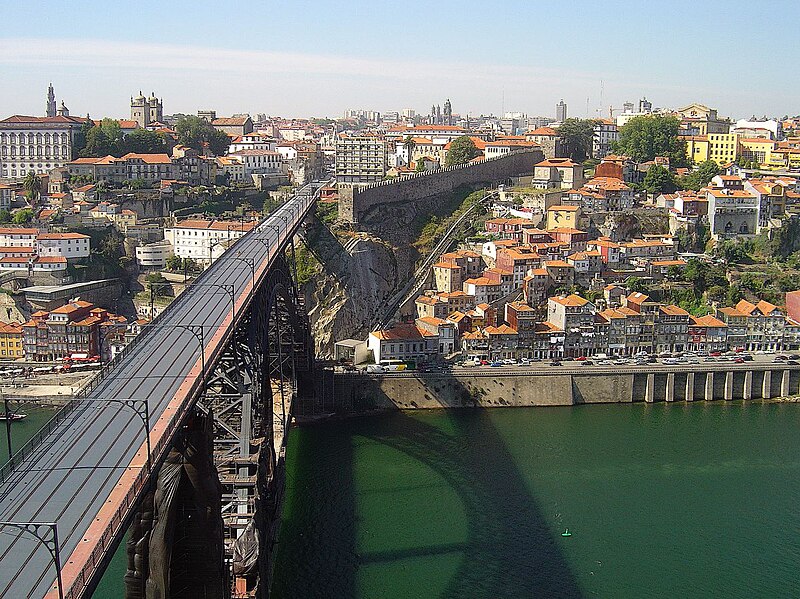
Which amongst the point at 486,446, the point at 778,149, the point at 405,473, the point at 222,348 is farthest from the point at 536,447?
the point at 778,149

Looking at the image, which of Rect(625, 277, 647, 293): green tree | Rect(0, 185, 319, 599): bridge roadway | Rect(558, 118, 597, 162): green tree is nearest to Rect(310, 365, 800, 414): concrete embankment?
Rect(625, 277, 647, 293): green tree

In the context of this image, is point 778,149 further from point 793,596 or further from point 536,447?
point 793,596

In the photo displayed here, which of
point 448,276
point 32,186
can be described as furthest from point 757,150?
point 32,186

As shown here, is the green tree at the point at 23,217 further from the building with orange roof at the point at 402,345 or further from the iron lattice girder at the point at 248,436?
the iron lattice girder at the point at 248,436

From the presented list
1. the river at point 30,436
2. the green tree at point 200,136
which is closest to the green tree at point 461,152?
the green tree at point 200,136

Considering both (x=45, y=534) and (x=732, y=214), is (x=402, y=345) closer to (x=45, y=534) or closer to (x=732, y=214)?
(x=732, y=214)
